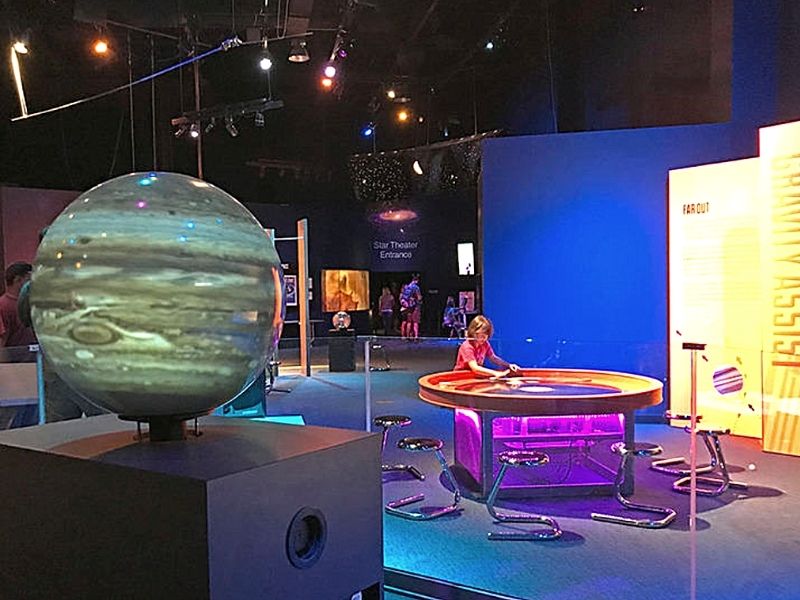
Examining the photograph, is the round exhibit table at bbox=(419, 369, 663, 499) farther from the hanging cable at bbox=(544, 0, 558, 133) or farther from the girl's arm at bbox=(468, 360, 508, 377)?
the hanging cable at bbox=(544, 0, 558, 133)

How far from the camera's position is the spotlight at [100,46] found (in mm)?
10180

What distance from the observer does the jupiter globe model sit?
1100mm

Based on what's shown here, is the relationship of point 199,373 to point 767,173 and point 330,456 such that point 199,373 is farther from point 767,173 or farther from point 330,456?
point 767,173

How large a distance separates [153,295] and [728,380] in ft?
18.4

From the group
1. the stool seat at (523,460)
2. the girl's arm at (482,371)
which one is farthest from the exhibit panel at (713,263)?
the stool seat at (523,460)

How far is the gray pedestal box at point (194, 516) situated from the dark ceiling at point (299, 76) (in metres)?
8.03

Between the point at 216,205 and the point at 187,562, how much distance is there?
0.56 metres

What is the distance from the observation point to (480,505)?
4934 millimetres

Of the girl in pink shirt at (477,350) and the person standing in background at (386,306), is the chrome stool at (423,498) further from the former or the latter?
the person standing in background at (386,306)

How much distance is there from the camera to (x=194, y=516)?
98cm

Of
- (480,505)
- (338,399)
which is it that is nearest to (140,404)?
(480,505)

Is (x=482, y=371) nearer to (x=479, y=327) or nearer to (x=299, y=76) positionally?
(x=479, y=327)

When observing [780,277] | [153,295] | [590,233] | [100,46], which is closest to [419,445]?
[153,295]

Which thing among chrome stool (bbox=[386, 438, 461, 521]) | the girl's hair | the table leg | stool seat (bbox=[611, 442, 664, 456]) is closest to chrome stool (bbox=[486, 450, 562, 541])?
chrome stool (bbox=[386, 438, 461, 521])
